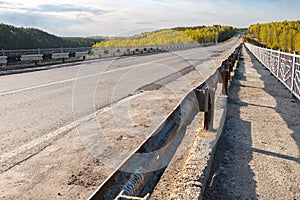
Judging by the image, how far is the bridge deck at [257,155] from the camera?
306 centimetres

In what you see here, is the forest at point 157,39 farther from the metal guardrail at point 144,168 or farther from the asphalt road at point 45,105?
the metal guardrail at point 144,168

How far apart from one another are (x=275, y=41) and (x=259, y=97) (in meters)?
123

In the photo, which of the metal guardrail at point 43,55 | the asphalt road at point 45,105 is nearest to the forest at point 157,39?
the metal guardrail at point 43,55

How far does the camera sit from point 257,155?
400 centimetres

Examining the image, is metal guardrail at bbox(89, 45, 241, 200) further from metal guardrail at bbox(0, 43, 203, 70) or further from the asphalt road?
metal guardrail at bbox(0, 43, 203, 70)

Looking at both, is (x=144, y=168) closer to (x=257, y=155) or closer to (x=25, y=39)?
(x=257, y=155)

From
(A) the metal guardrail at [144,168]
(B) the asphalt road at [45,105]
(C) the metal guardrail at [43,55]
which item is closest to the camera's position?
(A) the metal guardrail at [144,168]

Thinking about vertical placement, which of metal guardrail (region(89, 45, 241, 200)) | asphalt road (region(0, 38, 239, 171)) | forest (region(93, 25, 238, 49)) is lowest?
asphalt road (region(0, 38, 239, 171))

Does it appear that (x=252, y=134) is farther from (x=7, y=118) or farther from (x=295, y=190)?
(x=7, y=118)

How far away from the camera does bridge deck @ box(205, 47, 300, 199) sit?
3.06 meters

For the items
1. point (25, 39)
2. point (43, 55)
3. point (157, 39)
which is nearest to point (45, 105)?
point (43, 55)

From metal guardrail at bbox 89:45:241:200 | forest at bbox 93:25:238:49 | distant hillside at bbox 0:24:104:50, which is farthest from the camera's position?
distant hillside at bbox 0:24:104:50

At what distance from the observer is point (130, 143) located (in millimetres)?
4242

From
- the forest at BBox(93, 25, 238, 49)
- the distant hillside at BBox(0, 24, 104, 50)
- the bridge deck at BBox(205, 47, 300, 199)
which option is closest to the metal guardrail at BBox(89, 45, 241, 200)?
the bridge deck at BBox(205, 47, 300, 199)
